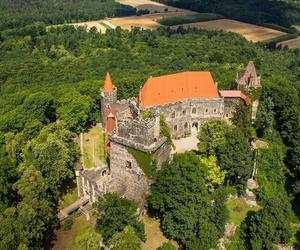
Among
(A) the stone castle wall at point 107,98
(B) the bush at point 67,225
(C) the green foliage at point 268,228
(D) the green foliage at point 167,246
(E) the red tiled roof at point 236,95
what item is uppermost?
(E) the red tiled roof at point 236,95

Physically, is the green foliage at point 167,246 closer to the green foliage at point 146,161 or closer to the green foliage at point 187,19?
the green foliage at point 146,161

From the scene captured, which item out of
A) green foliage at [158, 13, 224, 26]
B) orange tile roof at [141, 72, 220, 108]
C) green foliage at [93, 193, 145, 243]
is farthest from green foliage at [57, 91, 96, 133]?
green foliage at [158, 13, 224, 26]

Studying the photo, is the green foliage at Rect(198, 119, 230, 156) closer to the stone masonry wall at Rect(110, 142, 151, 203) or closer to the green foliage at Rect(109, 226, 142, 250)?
the stone masonry wall at Rect(110, 142, 151, 203)

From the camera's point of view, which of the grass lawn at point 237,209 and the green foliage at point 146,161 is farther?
the grass lawn at point 237,209

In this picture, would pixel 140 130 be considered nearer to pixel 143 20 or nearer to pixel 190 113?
pixel 190 113

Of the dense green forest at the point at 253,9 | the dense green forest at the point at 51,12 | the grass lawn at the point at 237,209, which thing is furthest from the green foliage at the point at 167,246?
the dense green forest at the point at 253,9

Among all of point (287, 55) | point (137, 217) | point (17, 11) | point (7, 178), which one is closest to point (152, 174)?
point (137, 217)

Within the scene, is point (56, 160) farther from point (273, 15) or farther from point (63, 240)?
point (273, 15)

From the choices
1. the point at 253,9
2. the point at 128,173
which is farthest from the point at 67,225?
the point at 253,9
